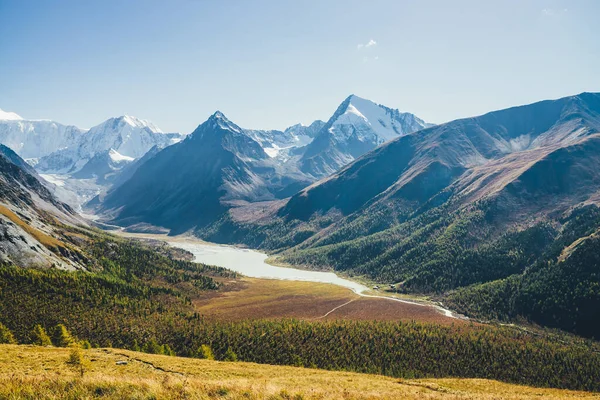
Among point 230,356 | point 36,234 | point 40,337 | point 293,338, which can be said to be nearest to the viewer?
point 40,337

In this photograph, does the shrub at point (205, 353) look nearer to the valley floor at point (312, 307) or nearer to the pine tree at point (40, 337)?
the pine tree at point (40, 337)

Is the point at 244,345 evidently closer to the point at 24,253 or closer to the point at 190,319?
the point at 190,319

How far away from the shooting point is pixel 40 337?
274ft

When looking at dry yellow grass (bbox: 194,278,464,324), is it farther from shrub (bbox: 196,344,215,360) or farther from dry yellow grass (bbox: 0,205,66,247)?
dry yellow grass (bbox: 0,205,66,247)

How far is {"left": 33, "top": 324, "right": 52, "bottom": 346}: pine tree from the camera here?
81.9 metres

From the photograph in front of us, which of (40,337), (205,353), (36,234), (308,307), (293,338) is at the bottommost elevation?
(308,307)

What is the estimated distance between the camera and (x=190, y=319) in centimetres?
13562

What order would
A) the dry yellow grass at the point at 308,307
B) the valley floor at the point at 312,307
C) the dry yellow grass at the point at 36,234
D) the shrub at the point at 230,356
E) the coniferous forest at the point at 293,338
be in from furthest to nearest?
the dry yellow grass at the point at 36,234 < the dry yellow grass at the point at 308,307 < the valley floor at the point at 312,307 < the coniferous forest at the point at 293,338 < the shrub at the point at 230,356

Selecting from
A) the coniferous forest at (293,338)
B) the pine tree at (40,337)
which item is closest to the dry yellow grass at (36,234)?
the coniferous forest at (293,338)

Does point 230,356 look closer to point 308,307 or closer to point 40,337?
point 40,337

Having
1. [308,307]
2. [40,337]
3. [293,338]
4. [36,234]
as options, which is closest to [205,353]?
[293,338]

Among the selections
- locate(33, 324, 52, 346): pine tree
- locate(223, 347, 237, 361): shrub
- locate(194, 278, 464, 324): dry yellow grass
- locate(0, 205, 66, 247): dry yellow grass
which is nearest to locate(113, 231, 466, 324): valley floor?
locate(194, 278, 464, 324): dry yellow grass

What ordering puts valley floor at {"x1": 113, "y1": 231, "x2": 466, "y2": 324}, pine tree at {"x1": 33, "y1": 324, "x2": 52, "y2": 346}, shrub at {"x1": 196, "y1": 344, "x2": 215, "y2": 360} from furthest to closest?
1. valley floor at {"x1": 113, "y1": 231, "x2": 466, "y2": 324}
2. shrub at {"x1": 196, "y1": 344, "x2": 215, "y2": 360}
3. pine tree at {"x1": 33, "y1": 324, "x2": 52, "y2": 346}

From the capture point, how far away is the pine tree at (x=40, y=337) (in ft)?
269
